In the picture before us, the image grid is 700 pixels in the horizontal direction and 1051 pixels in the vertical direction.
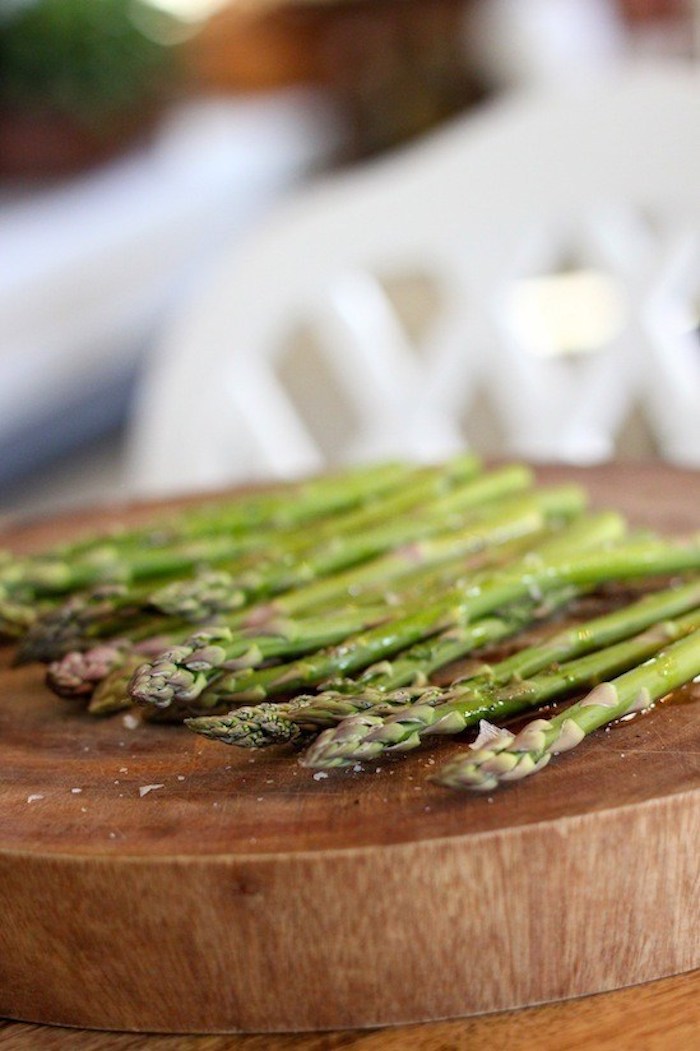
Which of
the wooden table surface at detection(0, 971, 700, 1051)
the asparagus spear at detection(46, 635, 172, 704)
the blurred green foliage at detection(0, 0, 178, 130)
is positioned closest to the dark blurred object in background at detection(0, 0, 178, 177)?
the blurred green foliage at detection(0, 0, 178, 130)

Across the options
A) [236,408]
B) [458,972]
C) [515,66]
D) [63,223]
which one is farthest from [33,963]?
[515,66]

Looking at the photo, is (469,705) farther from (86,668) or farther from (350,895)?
(86,668)

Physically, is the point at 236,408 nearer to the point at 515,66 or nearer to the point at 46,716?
the point at 46,716

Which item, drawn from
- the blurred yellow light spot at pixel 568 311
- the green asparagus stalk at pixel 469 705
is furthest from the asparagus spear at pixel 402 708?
the blurred yellow light spot at pixel 568 311

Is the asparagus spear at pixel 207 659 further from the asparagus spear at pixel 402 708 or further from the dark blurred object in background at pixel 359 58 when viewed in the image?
the dark blurred object in background at pixel 359 58

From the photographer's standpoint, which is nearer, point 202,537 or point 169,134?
point 202,537

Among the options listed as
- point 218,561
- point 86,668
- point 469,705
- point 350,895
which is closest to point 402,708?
point 469,705
